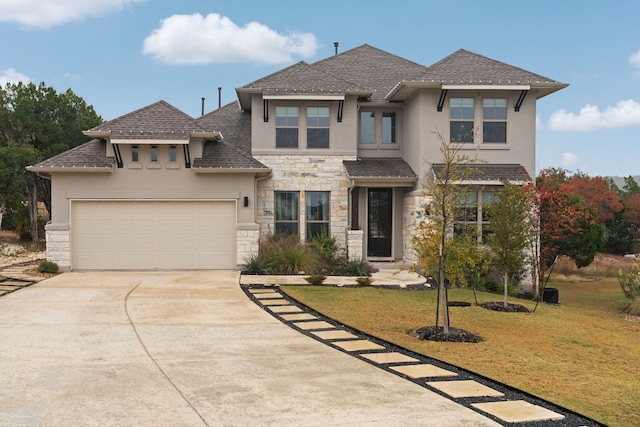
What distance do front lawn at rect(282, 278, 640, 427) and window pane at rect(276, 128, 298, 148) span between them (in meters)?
6.24

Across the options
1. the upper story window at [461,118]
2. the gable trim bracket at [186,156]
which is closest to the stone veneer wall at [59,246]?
the gable trim bracket at [186,156]

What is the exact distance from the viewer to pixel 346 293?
13773 millimetres

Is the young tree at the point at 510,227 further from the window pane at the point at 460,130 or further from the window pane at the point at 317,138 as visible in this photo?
the window pane at the point at 317,138

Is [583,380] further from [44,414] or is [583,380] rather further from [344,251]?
[344,251]

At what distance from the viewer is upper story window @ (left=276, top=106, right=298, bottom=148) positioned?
1897 centimetres

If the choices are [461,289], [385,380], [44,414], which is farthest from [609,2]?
[44,414]

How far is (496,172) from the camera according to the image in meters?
17.6

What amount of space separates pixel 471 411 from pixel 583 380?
2.24 meters

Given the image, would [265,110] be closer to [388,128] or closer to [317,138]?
[317,138]

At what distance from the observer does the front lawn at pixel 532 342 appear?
6.47 meters

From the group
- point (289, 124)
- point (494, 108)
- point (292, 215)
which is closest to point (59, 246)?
point (292, 215)

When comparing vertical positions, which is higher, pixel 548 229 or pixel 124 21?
pixel 124 21

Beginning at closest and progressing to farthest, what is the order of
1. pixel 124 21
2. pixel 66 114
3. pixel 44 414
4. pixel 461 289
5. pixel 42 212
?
pixel 44 414 → pixel 461 289 → pixel 124 21 → pixel 66 114 → pixel 42 212

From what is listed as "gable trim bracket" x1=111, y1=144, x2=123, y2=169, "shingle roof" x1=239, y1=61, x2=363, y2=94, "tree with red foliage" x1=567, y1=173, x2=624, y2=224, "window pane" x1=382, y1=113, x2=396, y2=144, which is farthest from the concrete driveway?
"tree with red foliage" x1=567, y1=173, x2=624, y2=224
